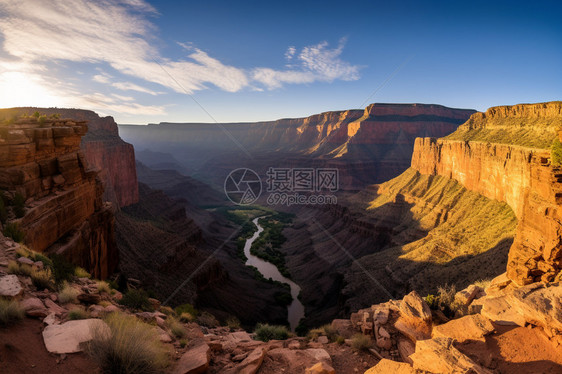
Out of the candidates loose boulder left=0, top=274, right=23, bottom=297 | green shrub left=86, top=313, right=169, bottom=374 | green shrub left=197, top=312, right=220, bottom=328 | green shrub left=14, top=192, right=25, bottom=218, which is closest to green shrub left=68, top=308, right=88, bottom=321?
green shrub left=86, top=313, right=169, bottom=374

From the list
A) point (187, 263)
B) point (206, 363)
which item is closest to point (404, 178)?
point (187, 263)

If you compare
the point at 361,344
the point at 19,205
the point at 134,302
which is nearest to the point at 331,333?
the point at 361,344

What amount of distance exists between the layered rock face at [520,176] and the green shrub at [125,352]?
45.2 ft

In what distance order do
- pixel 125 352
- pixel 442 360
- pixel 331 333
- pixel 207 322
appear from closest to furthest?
pixel 125 352, pixel 442 360, pixel 331 333, pixel 207 322

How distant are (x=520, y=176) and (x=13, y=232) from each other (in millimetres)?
41221

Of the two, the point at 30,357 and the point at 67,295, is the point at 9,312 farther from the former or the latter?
the point at 67,295

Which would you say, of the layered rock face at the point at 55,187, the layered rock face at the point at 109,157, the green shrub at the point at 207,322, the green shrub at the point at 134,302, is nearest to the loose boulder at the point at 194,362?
the green shrub at the point at 134,302

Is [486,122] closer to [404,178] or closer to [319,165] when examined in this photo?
[404,178]

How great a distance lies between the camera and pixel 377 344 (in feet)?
30.2

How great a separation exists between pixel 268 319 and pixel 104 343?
31.6 m

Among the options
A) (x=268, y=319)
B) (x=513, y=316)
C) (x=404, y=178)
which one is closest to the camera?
(x=513, y=316)

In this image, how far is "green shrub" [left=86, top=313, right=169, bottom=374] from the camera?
5.41m

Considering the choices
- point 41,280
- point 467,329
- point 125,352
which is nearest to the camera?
point 125,352

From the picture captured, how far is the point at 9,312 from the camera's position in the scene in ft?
18.6
